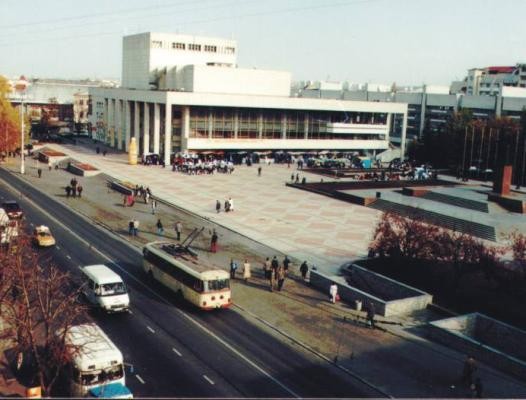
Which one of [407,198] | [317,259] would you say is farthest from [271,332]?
[407,198]

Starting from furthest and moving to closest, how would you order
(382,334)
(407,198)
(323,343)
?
1. (407,198)
2. (382,334)
3. (323,343)

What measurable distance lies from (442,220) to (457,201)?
673 centimetres

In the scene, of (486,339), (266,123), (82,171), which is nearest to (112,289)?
(486,339)

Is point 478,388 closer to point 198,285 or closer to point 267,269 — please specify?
point 198,285

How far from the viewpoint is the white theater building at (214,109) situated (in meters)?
101

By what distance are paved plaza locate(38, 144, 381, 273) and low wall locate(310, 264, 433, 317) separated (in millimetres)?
2713

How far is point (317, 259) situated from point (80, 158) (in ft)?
207

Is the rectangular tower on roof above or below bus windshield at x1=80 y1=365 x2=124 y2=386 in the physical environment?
above

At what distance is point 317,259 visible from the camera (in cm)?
4334

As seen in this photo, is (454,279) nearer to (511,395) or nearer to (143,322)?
(511,395)

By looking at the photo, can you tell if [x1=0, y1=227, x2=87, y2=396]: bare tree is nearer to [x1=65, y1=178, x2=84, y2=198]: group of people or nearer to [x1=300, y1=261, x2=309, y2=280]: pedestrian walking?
[x1=300, y1=261, x2=309, y2=280]: pedestrian walking

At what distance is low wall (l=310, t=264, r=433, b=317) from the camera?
1305 inches

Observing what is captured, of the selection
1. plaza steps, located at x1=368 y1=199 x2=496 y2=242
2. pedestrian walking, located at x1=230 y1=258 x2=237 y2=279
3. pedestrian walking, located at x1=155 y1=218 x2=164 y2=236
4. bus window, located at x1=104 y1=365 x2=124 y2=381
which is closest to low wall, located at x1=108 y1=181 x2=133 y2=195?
pedestrian walking, located at x1=155 y1=218 x2=164 y2=236

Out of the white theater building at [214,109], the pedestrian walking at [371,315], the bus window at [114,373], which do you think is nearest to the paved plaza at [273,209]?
the pedestrian walking at [371,315]
